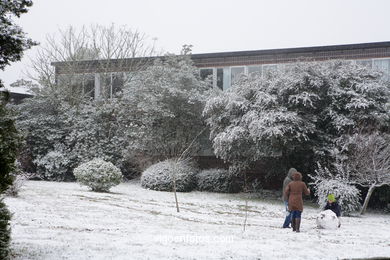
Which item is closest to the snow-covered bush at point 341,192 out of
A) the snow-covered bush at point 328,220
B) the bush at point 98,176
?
the snow-covered bush at point 328,220

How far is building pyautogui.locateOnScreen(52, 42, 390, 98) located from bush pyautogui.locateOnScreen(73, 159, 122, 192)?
343 inches

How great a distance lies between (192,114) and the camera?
23.3 metres

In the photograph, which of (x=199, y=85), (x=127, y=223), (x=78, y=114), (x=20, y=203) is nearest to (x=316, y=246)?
(x=127, y=223)

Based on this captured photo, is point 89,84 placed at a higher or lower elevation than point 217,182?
higher

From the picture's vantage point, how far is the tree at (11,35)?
6.73 meters

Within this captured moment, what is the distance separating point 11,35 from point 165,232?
5690 mm

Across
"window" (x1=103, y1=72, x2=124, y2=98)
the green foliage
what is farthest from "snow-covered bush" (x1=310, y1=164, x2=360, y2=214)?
"window" (x1=103, y1=72, x2=124, y2=98)

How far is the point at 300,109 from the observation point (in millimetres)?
18953

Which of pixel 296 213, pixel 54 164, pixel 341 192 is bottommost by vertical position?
pixel 296 213

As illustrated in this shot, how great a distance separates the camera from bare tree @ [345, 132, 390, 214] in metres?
16.7

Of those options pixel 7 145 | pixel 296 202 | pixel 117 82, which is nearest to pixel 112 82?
pixel 117 82

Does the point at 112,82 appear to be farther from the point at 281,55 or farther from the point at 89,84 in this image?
the point at 281,55

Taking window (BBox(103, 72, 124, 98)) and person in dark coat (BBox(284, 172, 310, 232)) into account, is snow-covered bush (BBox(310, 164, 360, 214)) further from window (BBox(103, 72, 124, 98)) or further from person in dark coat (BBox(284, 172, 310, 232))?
window (BBox(103, 72, 124, 98))

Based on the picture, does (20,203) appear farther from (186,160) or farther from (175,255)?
(186,160)
